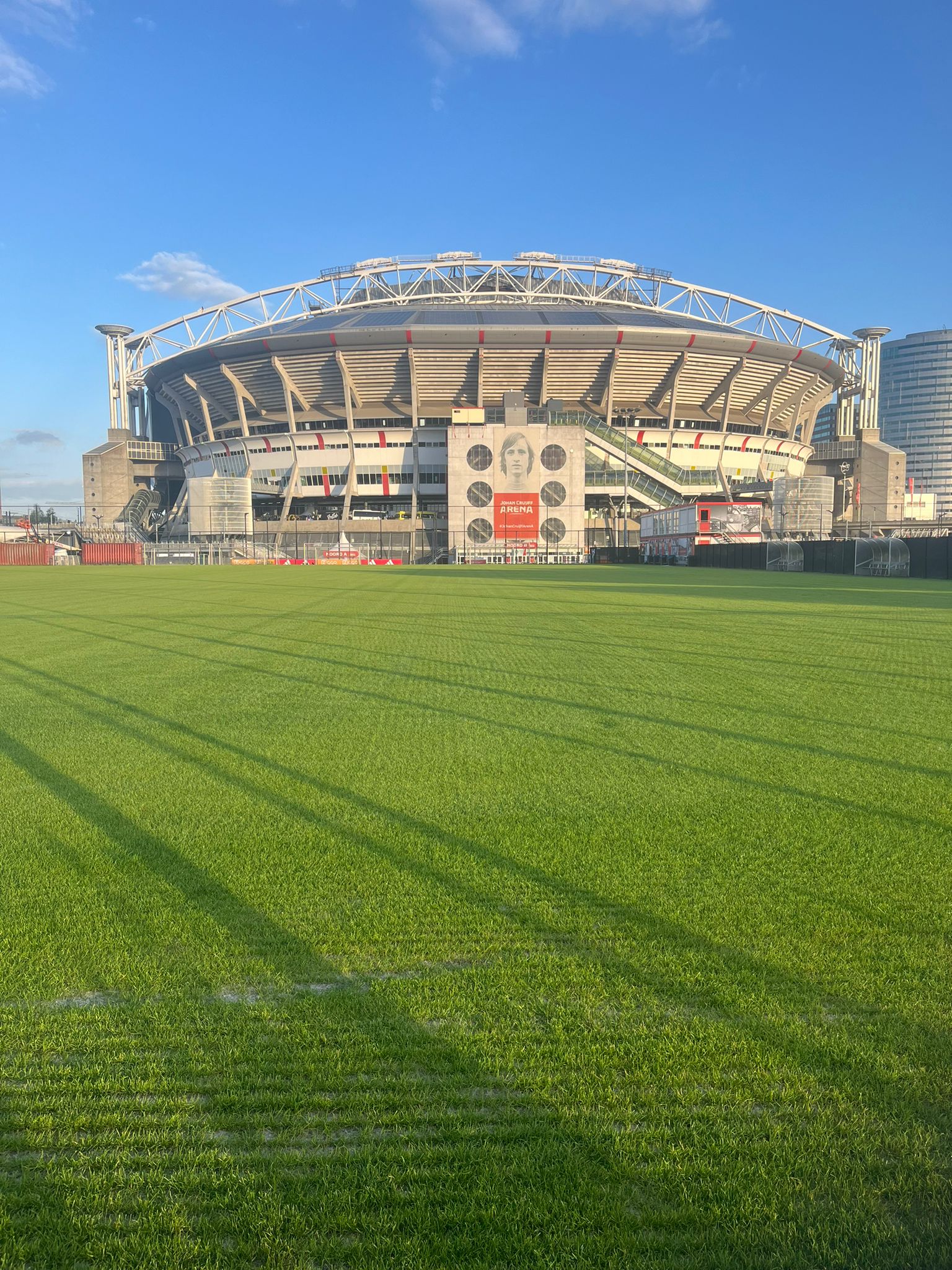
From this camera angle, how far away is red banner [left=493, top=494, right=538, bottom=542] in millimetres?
70875

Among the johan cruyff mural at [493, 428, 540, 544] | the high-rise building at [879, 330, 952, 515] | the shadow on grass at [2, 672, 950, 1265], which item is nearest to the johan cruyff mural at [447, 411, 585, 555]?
the johan cruyff mural at [493, 428, 540, 544]

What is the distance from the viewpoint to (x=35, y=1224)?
172 cm

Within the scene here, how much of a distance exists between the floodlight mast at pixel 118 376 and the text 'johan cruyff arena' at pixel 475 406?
21 cm

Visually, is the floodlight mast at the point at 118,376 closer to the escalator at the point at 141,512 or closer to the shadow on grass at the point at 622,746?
the escalator at the point at 141,512

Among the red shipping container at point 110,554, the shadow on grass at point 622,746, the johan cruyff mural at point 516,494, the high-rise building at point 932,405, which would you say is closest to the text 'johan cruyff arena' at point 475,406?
the johan cruyff mural at point 516,494

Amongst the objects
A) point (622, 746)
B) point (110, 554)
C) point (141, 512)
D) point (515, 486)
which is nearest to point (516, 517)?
point (515, 486)

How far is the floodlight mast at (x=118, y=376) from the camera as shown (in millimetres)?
89438

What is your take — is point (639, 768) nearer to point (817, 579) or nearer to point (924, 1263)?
point (924, 1263)

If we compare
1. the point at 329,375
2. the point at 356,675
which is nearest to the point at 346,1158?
the point at 356,675

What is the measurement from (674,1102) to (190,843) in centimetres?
272

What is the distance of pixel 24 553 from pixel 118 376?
47659 millimetres

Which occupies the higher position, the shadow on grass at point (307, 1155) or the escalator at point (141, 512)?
the escalator at point (141, 512)

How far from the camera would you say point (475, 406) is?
7862cm

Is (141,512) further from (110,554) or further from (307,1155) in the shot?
(307,1155)
